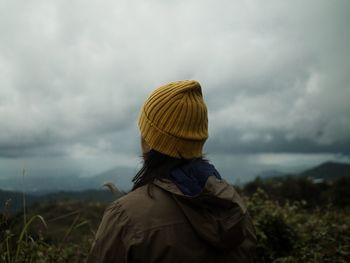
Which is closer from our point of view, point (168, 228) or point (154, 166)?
point (168, 228)

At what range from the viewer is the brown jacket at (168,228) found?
1851 mm

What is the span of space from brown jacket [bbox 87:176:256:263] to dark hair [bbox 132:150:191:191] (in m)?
0.12

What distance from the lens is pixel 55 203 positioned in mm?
52250

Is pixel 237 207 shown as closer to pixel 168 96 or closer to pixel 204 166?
pixel 204 166

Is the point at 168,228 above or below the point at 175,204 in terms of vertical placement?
below

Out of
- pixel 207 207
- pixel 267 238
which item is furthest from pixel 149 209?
pixel 267 238

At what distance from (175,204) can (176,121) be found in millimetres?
460

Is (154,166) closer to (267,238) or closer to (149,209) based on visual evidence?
(149,209)

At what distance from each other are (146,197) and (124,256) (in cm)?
29

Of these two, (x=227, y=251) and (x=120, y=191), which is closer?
(x=227, y=251)

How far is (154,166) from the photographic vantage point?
7.16ft

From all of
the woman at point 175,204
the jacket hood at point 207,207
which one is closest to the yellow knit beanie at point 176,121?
the woman at point 175,204

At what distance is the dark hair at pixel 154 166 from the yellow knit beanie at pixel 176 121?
3 centimetres

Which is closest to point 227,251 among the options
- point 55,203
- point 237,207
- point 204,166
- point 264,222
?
point 237,207
